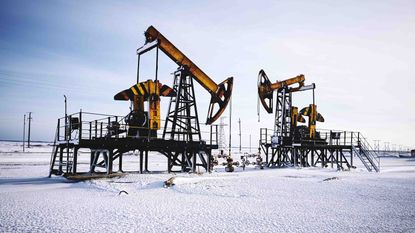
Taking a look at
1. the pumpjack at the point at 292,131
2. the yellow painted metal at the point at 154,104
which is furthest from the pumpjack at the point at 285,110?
the yellow painted metal at the point at 154,104

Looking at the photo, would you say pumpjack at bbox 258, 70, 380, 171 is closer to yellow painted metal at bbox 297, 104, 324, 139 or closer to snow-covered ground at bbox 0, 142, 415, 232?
yellow painted metal at bbox 297, 104, 324, 139

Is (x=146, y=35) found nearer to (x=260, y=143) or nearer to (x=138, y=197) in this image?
(x=138, y=197)

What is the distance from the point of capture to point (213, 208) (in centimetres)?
654

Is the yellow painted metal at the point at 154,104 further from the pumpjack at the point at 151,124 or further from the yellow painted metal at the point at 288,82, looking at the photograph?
the yellow painted metal at the point at 288,82

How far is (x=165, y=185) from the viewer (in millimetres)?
9484

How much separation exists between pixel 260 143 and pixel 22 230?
17918 millimetres

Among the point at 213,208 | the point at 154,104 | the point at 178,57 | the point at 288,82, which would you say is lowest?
the point at 213,208

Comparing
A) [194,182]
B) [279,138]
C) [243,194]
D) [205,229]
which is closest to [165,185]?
[194,182]

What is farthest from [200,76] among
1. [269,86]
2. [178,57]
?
[269,86]

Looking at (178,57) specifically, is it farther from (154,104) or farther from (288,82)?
(288,82)

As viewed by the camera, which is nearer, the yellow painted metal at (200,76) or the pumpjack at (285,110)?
the yellow painted metal at (200,76)

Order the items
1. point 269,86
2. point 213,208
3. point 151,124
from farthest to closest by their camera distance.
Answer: point 269,86, point 151,124, point 213,208

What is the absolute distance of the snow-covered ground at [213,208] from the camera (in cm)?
511

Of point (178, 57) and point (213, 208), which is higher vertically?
point (178, 57)
